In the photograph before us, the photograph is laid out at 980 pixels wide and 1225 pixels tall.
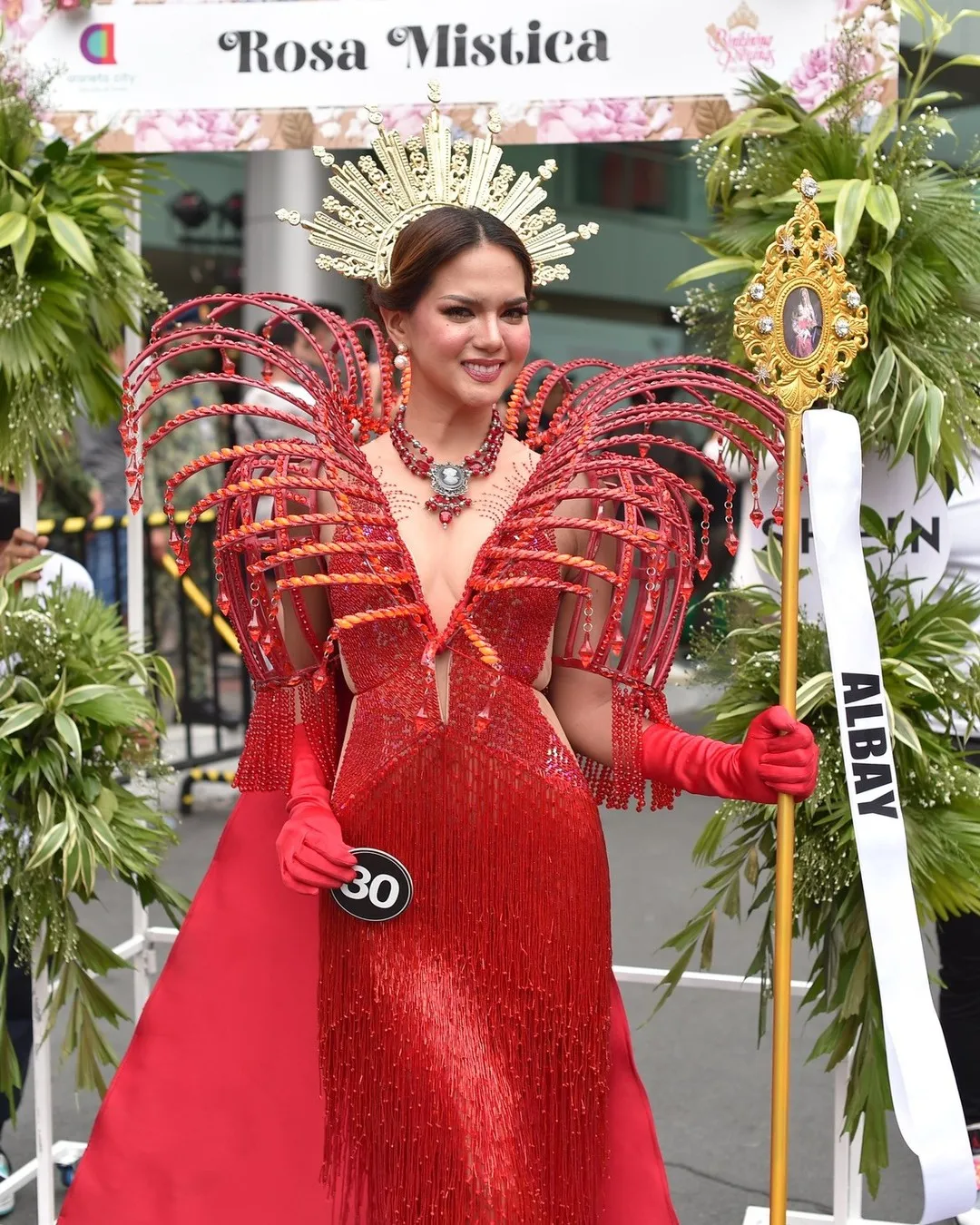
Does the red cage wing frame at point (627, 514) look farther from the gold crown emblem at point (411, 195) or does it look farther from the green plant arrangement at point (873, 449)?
the green plant arrangement at point (873, 449)

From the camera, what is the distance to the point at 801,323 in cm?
250

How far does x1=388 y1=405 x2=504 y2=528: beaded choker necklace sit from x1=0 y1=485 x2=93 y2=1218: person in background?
4.14 feet

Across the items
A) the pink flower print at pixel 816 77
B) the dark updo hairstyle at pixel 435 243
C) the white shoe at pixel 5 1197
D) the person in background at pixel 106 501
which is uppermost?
the pink flower print at pixel 816 77

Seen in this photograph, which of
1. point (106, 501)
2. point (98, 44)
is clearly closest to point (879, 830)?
point (98, 44)

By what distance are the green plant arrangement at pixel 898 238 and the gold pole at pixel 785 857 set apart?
0.61 m

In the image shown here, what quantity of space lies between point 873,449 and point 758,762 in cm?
97

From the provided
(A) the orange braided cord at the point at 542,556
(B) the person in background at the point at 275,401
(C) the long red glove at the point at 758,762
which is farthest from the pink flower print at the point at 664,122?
(B) the person in background at the point at 275,401

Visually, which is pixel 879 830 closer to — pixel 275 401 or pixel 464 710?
pixel 464 710

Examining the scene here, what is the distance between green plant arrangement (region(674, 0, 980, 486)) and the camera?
2982 millimetres

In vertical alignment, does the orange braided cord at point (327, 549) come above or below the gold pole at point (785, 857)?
above

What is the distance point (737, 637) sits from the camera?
10.6 ft

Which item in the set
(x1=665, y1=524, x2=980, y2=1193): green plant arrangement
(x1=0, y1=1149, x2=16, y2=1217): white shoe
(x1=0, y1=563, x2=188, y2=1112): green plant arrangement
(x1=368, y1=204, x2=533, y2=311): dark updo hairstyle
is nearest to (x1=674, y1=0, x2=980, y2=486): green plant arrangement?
(x1=665, y1=524, x2=980, y2=1193): green plant arrangement

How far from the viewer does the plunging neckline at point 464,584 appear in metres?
2.41

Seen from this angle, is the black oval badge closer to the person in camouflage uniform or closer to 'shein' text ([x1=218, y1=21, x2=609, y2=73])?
'shein' text ([x1=218, y1=21, x2=609, y2=73])
